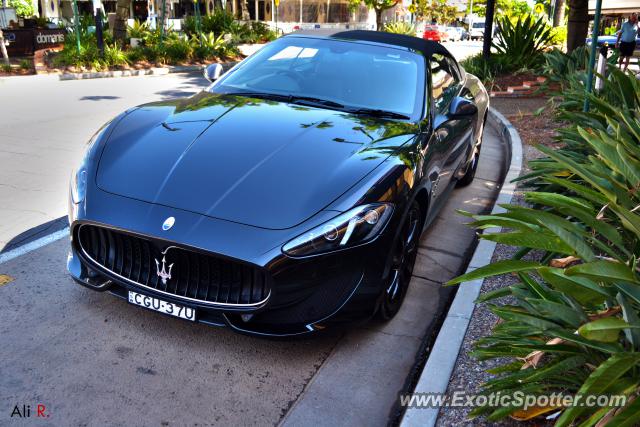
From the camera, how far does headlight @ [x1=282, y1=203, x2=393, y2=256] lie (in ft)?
9.75

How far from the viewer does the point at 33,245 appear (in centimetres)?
467

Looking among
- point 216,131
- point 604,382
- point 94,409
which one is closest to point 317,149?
point 216,131

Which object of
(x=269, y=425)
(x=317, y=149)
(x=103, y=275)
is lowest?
(x=269, y=425)

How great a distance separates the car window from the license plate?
8.47 feet

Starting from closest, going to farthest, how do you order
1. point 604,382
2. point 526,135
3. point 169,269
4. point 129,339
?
1. point 604,382
2. point 169,269
3. point 129,339
4. point 526,135

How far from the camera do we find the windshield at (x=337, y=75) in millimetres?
4410

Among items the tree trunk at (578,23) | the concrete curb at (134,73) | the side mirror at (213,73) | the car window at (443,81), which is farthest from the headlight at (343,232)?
the concrete curb at (134,73)

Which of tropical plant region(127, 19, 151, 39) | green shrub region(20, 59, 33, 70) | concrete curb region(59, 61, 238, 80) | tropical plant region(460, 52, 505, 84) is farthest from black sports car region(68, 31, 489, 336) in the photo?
tropical plant region(127, 19, 151, 39)

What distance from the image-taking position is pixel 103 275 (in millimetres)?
3268

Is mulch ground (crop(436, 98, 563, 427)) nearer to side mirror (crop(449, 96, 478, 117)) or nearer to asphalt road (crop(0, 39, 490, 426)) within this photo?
asphalt road (crop(0, 39, 490, 426))

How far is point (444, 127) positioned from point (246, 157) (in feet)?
5.87

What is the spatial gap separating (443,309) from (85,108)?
27.0 feet

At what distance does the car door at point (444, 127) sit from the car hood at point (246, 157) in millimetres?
461

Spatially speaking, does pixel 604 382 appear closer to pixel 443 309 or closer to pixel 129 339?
pixel 443 309
